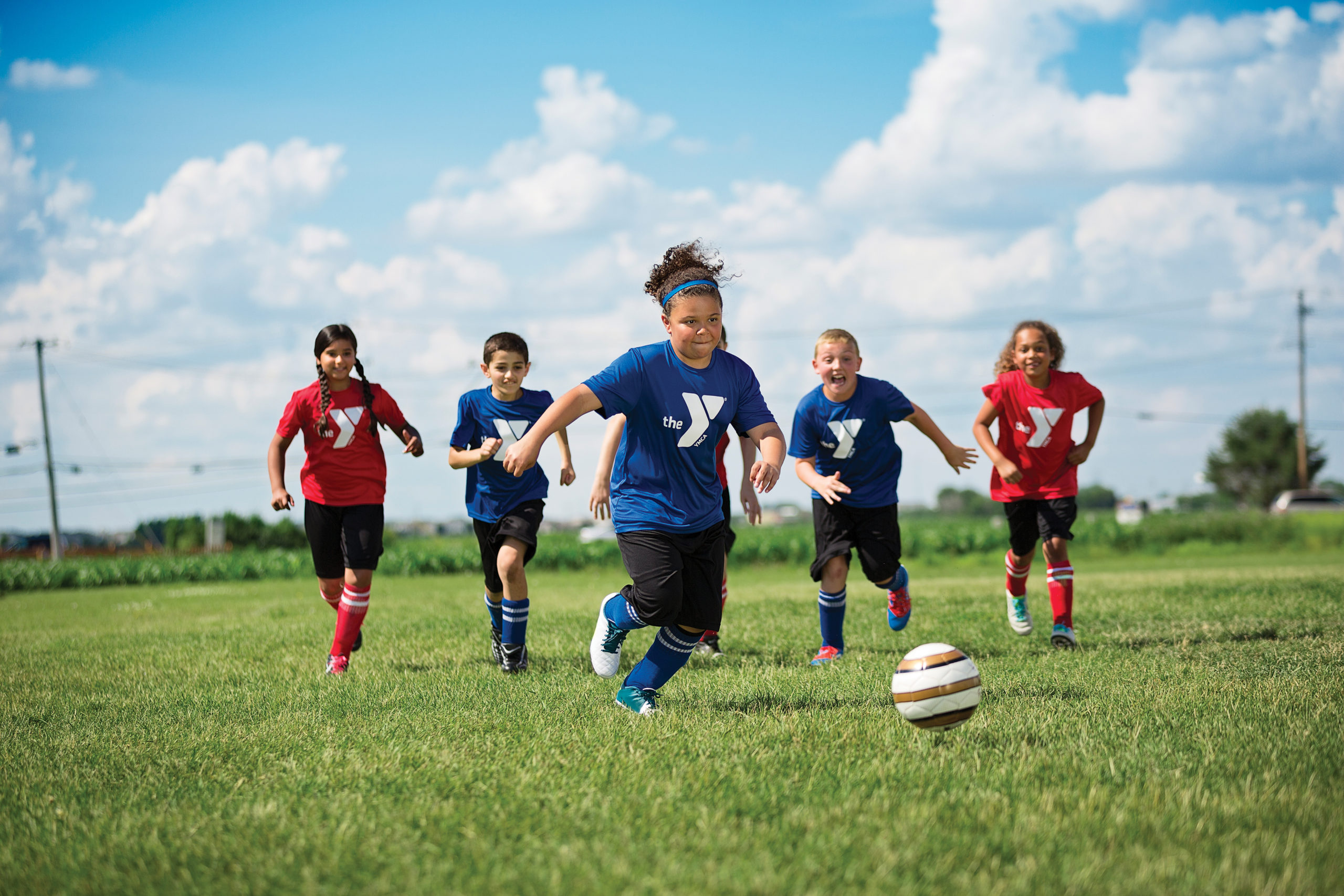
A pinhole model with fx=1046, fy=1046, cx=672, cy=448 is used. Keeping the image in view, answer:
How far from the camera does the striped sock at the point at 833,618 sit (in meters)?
7.52

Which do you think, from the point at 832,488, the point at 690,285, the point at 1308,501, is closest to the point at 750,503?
the point at 832,488

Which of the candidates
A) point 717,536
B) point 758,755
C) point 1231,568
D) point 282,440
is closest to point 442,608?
point 282,440

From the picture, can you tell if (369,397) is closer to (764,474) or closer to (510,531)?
(510,531)

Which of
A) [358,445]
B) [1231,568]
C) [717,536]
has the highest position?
[358,445]

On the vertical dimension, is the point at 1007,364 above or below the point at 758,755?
above

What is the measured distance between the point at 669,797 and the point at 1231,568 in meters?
21.4

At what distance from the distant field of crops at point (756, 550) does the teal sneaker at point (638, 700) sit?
2367 centimetres

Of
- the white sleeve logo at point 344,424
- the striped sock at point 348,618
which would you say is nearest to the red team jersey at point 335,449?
the white sleeve logo at point 344,424

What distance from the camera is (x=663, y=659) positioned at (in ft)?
17.9

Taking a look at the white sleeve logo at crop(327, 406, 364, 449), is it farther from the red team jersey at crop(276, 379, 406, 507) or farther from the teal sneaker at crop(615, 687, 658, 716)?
the teal sneaker at crop(615, 687, 658, 716)

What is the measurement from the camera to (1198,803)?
3.55 m

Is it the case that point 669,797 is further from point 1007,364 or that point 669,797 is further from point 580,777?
point 1007,364

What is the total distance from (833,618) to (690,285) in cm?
324

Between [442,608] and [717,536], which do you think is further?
[442,608]
